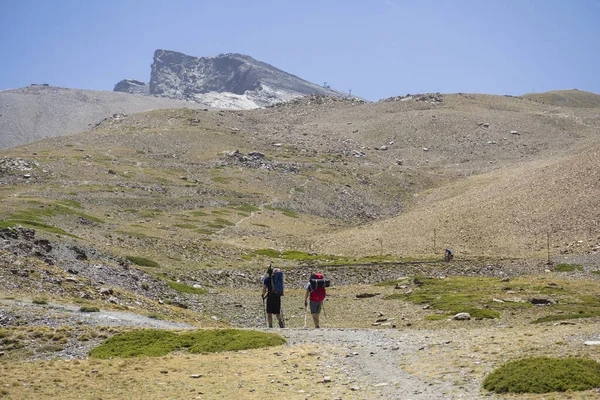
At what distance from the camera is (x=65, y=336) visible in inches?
1099

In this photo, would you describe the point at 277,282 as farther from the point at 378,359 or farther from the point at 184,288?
the point at 184,288

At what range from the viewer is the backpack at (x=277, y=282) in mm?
32906

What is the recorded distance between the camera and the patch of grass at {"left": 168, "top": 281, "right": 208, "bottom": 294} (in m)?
50.7

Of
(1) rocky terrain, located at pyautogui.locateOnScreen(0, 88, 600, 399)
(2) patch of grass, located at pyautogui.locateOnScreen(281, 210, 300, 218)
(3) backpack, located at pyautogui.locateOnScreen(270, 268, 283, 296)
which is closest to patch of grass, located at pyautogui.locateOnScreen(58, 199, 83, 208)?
(1) rocky terrain, located at pyautogui.locateOnScreen(0, 88, 600, 399)

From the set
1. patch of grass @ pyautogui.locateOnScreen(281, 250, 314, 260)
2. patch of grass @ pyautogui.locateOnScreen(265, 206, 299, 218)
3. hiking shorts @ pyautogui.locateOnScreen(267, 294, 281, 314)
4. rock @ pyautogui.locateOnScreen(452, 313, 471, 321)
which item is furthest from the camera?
patch of grass @ pyautogui.locateOnScreen(265, 206, 299, 218)

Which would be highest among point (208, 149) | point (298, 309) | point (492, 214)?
point (208, 149)

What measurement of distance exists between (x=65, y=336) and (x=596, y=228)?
62.7m

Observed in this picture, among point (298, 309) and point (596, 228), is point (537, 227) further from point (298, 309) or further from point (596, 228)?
point (298, 309)

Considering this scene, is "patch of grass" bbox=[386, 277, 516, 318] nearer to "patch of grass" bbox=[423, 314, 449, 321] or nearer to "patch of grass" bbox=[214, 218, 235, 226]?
"patch of grass" bbox=[423, 314, 449, 321]

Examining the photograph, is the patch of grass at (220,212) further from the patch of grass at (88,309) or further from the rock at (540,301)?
the patch of grass at (88,309)

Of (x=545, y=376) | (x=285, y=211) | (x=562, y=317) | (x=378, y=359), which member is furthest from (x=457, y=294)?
(x=285, y=211)

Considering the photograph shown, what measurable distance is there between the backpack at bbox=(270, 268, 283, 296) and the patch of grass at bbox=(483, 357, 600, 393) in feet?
49.0

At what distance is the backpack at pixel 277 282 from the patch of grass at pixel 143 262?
25.6 meters

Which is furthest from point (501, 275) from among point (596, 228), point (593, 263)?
point (596, 228)
